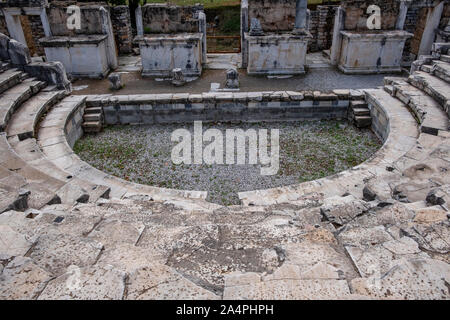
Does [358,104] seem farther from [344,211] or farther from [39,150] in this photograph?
[39,150]

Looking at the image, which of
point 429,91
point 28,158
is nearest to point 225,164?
point 28,158

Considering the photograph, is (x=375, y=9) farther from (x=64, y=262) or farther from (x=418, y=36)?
(x=64, y=262)

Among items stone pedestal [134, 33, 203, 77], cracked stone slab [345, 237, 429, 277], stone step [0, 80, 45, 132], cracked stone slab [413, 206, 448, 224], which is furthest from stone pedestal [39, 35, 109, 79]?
cracked stone slab [345, 237, 429, 277]

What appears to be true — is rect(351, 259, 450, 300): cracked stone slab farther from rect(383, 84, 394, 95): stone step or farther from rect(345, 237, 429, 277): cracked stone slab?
rect(383, 84, 394, 95): stone step

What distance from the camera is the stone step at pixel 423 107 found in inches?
283

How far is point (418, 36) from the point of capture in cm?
1423

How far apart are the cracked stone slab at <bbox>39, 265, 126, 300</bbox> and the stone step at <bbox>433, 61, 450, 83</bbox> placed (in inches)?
389

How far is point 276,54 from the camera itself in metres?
12.8

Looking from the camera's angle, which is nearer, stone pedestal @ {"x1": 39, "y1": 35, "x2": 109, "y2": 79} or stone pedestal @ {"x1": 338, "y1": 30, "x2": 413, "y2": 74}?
stone pedestal @ {"x1": 39, "y1": 35, "x2": 109, "y2": 79}

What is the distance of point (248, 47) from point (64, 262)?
11662 millimetres

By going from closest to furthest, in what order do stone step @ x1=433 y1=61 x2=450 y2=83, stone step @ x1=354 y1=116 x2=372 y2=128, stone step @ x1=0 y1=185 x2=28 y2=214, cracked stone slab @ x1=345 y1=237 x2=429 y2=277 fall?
cracked stone slab @ x1=345 y1=237 x2=429 y2=277
stone step @ x1=0 y1=185 x2=28 y2=214
stone step @ x1=433 y1=61 x2=450 y2=83
stone step @ x1=354 y1=116 x2=372 y2=128

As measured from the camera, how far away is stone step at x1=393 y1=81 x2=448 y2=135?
23.6 ft

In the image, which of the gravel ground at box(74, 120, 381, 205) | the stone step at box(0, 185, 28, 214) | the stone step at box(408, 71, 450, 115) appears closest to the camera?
the stone step at box(0, 185, 28, 214)

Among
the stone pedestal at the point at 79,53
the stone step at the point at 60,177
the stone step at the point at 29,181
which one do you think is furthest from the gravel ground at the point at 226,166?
the stone pedestal at the point at 79,53
